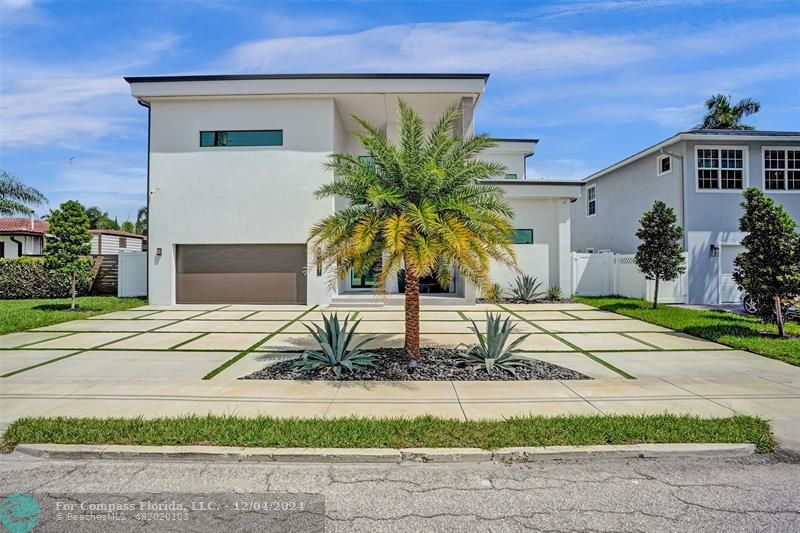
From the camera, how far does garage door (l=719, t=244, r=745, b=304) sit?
16.3 m

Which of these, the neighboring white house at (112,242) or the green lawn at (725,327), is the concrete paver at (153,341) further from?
the neighboring white house at (112,242)

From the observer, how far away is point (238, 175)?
1547cm

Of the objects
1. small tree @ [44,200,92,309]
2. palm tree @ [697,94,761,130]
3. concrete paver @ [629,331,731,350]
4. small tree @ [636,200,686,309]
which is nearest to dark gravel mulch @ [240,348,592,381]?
concrete paver @ [629,331,731,350]

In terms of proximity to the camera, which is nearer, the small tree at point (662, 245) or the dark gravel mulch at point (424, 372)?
the dark gravel mulch at point (424, 372)

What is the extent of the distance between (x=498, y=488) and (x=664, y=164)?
18105 millimetres

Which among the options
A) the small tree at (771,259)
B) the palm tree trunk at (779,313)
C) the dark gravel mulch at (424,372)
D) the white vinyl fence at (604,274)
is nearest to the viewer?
the dark gravel mulch at (424,372)

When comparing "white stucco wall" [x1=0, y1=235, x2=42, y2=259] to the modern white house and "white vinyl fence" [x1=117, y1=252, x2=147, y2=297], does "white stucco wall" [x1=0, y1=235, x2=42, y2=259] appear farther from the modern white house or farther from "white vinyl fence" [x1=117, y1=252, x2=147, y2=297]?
the modern white house

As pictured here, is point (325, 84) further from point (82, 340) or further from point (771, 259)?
point (771, 259)

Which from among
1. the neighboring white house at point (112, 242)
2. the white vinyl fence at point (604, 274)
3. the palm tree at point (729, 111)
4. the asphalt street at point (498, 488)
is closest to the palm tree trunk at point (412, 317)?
the asphalt street at point (498, 488)

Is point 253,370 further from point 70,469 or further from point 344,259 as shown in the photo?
point 70,469

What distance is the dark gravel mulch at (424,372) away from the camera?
22.2 feet

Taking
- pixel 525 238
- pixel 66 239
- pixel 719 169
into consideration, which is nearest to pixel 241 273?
pixel 66 239

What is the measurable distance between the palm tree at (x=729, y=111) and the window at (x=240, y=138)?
2721cm

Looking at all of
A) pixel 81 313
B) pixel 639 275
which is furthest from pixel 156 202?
pixel 639 275
